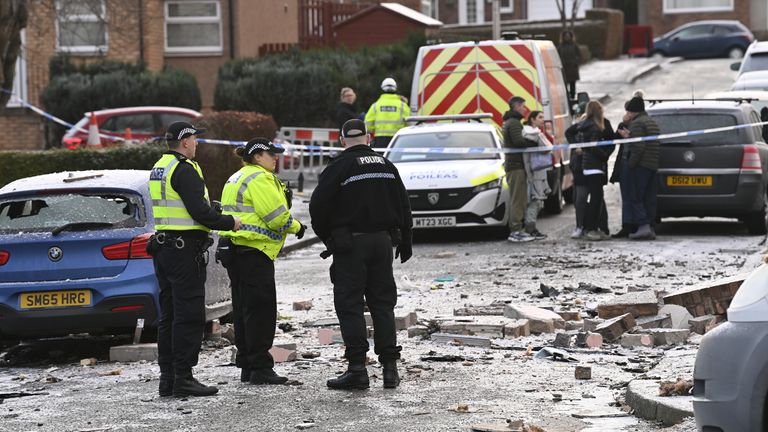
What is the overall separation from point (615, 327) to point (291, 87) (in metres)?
19.7

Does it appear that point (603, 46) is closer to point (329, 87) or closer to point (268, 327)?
point (329, 87)

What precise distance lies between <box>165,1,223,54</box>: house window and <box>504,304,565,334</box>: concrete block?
24772mm

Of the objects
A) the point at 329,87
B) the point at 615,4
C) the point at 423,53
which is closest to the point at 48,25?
the point at 329,87

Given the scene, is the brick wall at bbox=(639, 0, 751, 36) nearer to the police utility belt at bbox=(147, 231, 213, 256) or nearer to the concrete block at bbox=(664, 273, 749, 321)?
the concrete block at bbox=(664, 273, 749, 321)

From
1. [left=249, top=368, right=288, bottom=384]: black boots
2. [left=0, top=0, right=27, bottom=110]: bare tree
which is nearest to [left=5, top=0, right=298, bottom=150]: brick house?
[left=0, top=0, right=27, bottom=110]: bare tree

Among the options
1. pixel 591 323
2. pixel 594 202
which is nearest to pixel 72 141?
pixel 594 202

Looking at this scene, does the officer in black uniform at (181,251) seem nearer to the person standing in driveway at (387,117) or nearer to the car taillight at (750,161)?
the car taillight at (750,161)

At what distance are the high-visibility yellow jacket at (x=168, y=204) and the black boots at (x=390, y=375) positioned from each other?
143 cm

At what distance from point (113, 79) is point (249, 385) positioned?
2245 cm

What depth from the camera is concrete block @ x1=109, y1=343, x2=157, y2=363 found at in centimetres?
1091

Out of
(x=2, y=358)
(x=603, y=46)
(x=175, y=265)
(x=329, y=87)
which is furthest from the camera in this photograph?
(x=603, y=46)

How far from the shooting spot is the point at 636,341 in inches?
426

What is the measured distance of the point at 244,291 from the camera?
9.84m

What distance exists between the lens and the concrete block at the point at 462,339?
11.0m
